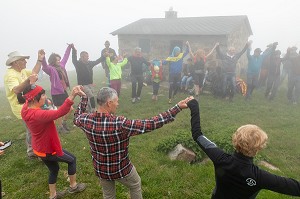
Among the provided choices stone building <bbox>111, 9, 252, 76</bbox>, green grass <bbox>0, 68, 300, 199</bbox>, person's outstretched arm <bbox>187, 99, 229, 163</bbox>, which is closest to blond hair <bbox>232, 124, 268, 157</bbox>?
person's outstretched arm <bbox>187, 99, 229, 163</bbox>

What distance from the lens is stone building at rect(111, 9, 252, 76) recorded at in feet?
60.6

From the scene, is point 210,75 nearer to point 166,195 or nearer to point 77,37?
point 166,195

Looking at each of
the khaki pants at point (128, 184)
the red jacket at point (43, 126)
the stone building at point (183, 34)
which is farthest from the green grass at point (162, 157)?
the stone building at point (183, 34)

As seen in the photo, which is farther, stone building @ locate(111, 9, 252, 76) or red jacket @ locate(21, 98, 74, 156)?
stone building @ locate(111, 9, 252, 76)

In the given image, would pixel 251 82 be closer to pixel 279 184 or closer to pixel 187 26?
pixel 187 26

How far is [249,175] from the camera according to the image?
2580mm

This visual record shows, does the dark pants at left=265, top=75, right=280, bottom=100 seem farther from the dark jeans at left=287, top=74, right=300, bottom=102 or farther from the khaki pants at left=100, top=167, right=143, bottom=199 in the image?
the khaki pants at left=100, top=167, right=143, bottom=199

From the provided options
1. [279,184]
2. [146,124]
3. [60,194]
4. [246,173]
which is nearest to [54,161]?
[60,194]

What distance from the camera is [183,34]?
19109 mm

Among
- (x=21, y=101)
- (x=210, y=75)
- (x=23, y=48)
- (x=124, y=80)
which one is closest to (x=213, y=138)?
(x=21, y=101)

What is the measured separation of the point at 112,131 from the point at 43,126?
1.67 m

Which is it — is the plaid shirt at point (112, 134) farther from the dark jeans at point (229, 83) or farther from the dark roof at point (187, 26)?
the dark roof at point (187, 26)

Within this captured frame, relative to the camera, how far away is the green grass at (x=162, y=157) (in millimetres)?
5293

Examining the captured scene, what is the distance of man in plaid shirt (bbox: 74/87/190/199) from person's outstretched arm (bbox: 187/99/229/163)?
0.46 feet
